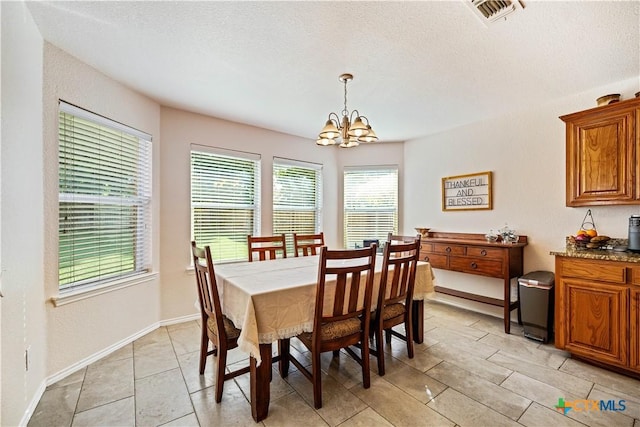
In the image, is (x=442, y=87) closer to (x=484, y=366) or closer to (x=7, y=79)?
(x=484, y=366)

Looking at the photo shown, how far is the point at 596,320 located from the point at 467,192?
1952 mm

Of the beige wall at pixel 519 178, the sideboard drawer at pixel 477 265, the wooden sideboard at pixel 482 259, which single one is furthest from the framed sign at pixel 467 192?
the sideboard drawer at pixel 477 265

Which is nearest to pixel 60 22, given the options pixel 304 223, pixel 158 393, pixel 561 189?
pixel 158 393

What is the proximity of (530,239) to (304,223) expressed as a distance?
2981 millimetres

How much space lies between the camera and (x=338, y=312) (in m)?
1.86

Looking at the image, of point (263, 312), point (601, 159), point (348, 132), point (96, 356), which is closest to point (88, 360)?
point (96, 356)

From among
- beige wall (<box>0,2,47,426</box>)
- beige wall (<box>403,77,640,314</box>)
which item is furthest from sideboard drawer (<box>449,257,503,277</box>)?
beige wall (<box>0,2,47,426</box>)

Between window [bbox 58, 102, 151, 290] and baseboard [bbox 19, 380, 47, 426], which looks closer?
baseboard [bbox 19, 380, 47, 426]

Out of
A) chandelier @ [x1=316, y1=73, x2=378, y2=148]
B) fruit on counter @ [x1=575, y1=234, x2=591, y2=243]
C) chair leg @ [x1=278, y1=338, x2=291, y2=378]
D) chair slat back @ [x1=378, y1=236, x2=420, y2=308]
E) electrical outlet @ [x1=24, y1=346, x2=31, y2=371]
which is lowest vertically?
chair leg @ [x1=278, y1=338, x2=291, y2=378]

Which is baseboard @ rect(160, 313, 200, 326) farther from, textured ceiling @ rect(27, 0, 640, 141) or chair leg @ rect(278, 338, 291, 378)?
textured ceiling @ rect(27, 0, 640, 141)

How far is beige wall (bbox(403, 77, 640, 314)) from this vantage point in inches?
113

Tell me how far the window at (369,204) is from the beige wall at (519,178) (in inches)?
20.4

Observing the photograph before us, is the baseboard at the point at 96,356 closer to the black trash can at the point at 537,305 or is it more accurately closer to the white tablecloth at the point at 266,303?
the white tablecloth at the point at 266,303

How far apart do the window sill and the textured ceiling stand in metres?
1.90
